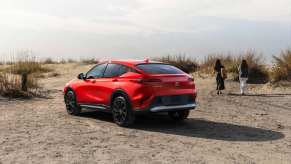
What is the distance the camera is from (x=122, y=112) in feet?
40.7

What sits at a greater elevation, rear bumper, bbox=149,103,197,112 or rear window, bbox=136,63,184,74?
rear window, bbox=136,63,184,74

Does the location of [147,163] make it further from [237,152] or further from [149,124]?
[149,124]

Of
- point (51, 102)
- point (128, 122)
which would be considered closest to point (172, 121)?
point (128, 122)

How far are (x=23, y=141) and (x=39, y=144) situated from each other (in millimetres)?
528

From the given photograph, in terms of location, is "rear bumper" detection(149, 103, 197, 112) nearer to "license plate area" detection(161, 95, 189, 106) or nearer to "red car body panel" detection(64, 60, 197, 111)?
"license plate area" detection(161, 95, 189, 106)

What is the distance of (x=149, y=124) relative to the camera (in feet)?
43.1

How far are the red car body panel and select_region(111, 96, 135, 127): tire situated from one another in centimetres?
19

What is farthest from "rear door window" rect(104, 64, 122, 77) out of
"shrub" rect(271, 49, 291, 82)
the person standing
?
"shrub" rect(271, 49, 291, 82)

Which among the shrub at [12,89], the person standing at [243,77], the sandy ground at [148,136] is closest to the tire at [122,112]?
→ the sandy ground at [148,136]

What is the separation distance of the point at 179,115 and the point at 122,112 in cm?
186

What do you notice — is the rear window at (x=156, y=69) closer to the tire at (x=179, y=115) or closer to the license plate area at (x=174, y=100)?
the license plate area at (x=174, y=100)

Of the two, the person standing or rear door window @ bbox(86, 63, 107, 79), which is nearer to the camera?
rear door window @ bbox(86, 63, 107, 79)

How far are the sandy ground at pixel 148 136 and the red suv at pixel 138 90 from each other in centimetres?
46

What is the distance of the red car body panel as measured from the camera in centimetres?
1176
